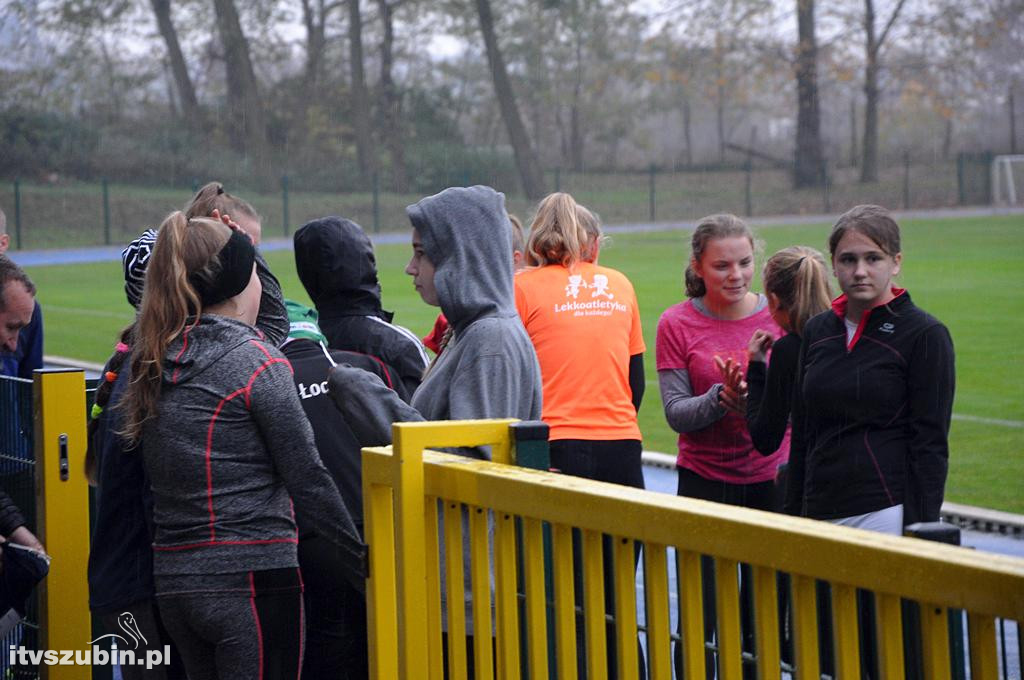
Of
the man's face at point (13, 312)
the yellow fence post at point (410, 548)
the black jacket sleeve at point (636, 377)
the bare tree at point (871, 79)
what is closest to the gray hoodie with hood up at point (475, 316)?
the yellow fence post at point (410, 548)

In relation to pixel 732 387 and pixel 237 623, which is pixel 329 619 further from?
pixel 732 387

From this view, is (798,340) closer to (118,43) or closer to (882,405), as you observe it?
(882,405)

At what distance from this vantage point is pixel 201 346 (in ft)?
10.6

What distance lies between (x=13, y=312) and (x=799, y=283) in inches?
126

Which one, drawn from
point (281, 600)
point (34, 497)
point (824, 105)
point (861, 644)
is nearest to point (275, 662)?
point (281, 600)

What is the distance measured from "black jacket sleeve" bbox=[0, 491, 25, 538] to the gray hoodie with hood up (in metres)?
1.50

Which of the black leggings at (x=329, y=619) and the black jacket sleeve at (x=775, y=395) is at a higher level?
the black jacket sleeve at (x=775, y=395)

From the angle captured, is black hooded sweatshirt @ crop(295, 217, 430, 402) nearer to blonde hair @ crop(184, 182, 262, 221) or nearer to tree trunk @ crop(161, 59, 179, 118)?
blonde hair @ crop(184, 182, 262, 221)

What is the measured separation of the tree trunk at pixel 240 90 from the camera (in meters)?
50.7

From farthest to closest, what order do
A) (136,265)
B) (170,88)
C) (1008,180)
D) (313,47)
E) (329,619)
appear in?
(313,47), (170,88), (1008,180), (136,265), (329,619)

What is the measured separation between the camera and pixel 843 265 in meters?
4.12

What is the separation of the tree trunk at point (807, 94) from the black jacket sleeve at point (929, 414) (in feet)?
160

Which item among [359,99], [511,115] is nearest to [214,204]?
[359,99]

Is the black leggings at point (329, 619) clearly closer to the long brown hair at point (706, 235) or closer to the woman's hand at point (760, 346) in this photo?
the woman's hand at point (760, 346)
